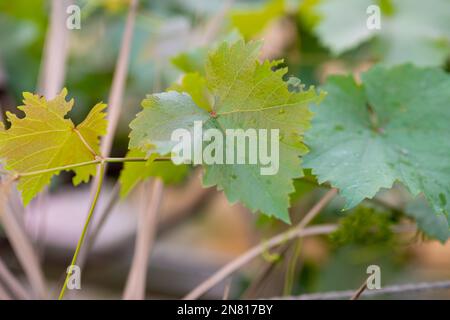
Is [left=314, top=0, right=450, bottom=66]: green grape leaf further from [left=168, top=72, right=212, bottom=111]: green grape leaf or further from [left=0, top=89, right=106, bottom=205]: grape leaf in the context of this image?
[left=0, top=89, right=106, bottom=205]: grape leaf

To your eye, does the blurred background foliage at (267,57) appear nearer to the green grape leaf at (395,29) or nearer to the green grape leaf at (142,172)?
the green grape leaf at (395,29)

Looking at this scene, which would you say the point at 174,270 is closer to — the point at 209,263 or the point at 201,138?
the point at 209,263

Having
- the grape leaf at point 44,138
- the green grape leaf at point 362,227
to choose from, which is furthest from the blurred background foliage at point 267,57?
the grape leaf at point 44,138

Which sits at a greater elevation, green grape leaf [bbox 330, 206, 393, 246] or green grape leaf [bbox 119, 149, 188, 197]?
green grape leaf [bbox 119, 149, 188, 197]

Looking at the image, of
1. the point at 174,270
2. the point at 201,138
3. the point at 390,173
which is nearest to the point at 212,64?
the point at 201,138

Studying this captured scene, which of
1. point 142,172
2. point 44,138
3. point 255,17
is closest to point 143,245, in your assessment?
point 142,172

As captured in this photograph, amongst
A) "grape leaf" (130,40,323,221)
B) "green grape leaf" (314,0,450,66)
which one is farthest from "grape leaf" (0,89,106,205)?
"green grape leaf" (314,0,450,66)

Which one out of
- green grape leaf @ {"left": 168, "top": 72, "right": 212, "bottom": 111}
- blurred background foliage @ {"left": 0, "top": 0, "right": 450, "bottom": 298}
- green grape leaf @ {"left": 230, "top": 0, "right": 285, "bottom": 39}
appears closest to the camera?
green grape leaf @ {"left": 168, "top": 72, "right": 212, "bottom": 111}
